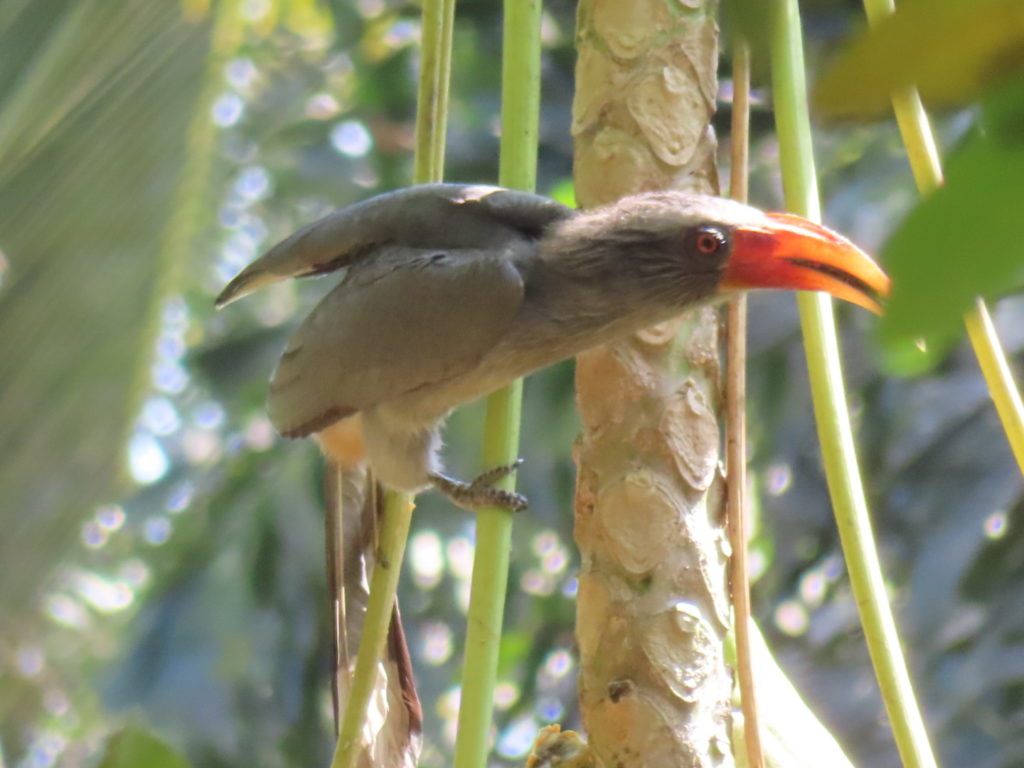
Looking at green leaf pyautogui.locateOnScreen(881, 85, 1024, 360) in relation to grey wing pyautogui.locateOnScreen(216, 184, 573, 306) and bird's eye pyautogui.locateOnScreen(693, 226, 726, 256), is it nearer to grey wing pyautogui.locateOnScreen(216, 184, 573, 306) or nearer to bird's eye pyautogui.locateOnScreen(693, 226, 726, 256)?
bird's eye pyautogui.locateOnScreen(693, 226, 726, 256)

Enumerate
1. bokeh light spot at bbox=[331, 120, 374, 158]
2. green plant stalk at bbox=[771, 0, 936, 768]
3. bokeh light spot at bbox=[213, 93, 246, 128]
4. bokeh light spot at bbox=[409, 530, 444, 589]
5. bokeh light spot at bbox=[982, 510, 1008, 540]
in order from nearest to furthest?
green plant stalk at bbox=[771, 0, 936, 768] < bokeh light spot at bbox=[982, 510, 1008, 540] < bokeh light spot at bbox=[213, 93, 246, 128] < bokeh light spot at bbox=[331, 120, 374, 158] < bokeh light spot at bbox=[409, 530, 444, 589]

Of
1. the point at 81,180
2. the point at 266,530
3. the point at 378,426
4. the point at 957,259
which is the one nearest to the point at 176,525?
the point at 266,530

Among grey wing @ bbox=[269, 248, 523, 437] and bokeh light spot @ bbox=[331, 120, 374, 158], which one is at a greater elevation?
bokeh light spot @ bbox=[331, 120, 374, 158]

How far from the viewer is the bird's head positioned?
64.4 inches

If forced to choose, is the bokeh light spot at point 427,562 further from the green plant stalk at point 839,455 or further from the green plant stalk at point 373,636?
the green plant stalk at point 839,455

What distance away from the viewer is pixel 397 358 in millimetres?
2189

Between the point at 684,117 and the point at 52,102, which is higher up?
the point at 684,117

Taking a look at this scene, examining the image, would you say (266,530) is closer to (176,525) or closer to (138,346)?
(176,525)

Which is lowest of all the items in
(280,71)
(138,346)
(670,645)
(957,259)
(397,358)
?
(957,259)

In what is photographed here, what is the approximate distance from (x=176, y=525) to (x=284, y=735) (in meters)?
0.70

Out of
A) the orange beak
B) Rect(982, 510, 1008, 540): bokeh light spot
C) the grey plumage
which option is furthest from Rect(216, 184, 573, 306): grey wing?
Rect(982, 510, 1008, 540): bokeh light spot

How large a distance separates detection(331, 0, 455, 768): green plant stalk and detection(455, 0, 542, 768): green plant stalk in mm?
130

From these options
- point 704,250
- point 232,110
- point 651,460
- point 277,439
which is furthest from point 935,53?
point 232,110

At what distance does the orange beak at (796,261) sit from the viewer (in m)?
1.59
